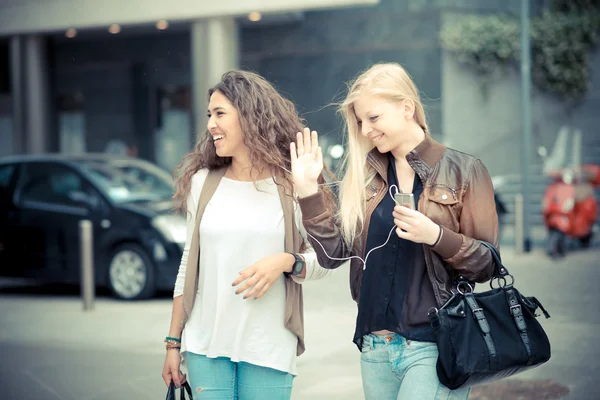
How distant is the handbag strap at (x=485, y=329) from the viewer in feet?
8.73

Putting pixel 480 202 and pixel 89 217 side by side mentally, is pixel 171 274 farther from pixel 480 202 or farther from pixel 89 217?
pixel 480 202

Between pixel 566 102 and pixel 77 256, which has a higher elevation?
pixel 566 102

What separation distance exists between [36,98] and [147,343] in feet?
40.2

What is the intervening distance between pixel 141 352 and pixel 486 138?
12576 millimetres

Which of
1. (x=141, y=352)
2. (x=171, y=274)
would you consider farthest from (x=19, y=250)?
(x=141, y=352)

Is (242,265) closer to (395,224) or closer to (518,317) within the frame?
(395,224)

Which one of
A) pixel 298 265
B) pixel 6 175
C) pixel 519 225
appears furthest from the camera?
pixel 519 225

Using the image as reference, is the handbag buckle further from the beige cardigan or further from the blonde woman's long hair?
the beige cardigan

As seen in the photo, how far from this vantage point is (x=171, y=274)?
9.25m

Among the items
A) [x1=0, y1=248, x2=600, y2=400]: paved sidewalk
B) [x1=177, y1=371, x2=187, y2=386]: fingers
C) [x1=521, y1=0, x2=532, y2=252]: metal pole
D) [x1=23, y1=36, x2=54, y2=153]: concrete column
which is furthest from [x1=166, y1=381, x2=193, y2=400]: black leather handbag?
[x1=23, y1=36, x2=54, y2=153]: concrete column

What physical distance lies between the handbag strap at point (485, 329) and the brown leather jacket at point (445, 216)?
101 millimetres

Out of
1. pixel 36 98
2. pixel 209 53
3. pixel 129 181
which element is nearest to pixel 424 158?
pixel 129 181

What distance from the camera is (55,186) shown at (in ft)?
32.9

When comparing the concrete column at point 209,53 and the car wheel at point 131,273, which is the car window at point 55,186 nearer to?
the car wheel at point 131,273
